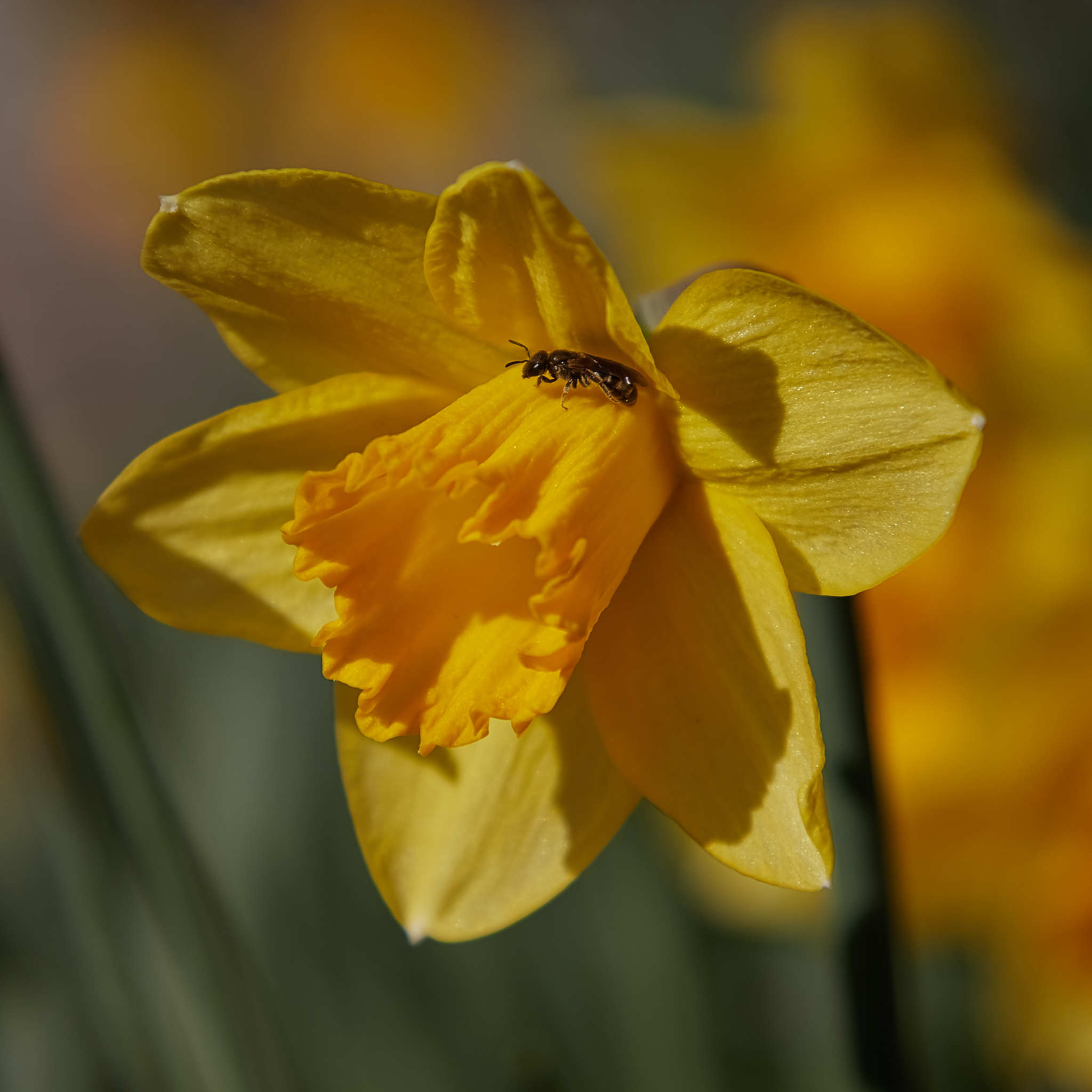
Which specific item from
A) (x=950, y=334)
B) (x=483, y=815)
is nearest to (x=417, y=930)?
(x=483, y=815)

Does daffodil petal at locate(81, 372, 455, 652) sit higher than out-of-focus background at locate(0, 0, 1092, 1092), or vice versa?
daffodil petal at locate(81, 372, 455, 652)

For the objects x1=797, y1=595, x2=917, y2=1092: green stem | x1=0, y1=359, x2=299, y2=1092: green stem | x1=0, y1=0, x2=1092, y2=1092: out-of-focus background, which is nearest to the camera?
x1=797, y1=595, x2=917, y2=1092: green stem

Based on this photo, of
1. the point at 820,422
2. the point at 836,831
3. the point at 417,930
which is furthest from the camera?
the point at 417,930

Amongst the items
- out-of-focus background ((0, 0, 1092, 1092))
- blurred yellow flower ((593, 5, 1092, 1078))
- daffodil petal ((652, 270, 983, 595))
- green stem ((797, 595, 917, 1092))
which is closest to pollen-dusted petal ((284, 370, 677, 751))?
daffodil petal ((652, 270, 983, 595))

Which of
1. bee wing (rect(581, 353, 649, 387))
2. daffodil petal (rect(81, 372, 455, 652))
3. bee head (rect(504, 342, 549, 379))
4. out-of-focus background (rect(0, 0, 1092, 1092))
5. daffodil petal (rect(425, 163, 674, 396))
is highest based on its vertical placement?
daffodil petal (rect(425, 163, 674, 396))

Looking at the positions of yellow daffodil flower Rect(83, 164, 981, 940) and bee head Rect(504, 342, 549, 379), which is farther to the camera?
bee head Rect(504, 342, 549, 379)

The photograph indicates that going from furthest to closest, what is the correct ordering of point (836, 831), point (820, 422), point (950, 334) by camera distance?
point (950, 334) < point (836, 831) < point (820, 422)

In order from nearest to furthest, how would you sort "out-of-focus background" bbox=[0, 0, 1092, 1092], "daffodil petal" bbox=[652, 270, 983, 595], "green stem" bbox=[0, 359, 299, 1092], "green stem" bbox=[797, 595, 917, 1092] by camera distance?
"daffodil petal" bbox=[652, 270, 983, 595], "green stem" bbox=[797, 595, 917, 1092], "green stem" bbox=[0, 359, 299, 1092], "out-of-focus background" bbox=[0, 0, 1092, 1092]

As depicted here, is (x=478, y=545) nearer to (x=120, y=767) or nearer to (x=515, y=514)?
(x=515, y=514)

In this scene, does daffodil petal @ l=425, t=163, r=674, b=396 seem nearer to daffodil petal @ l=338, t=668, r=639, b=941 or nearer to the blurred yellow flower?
daffodil petal @ l=338, t=668, r=639, b=941
